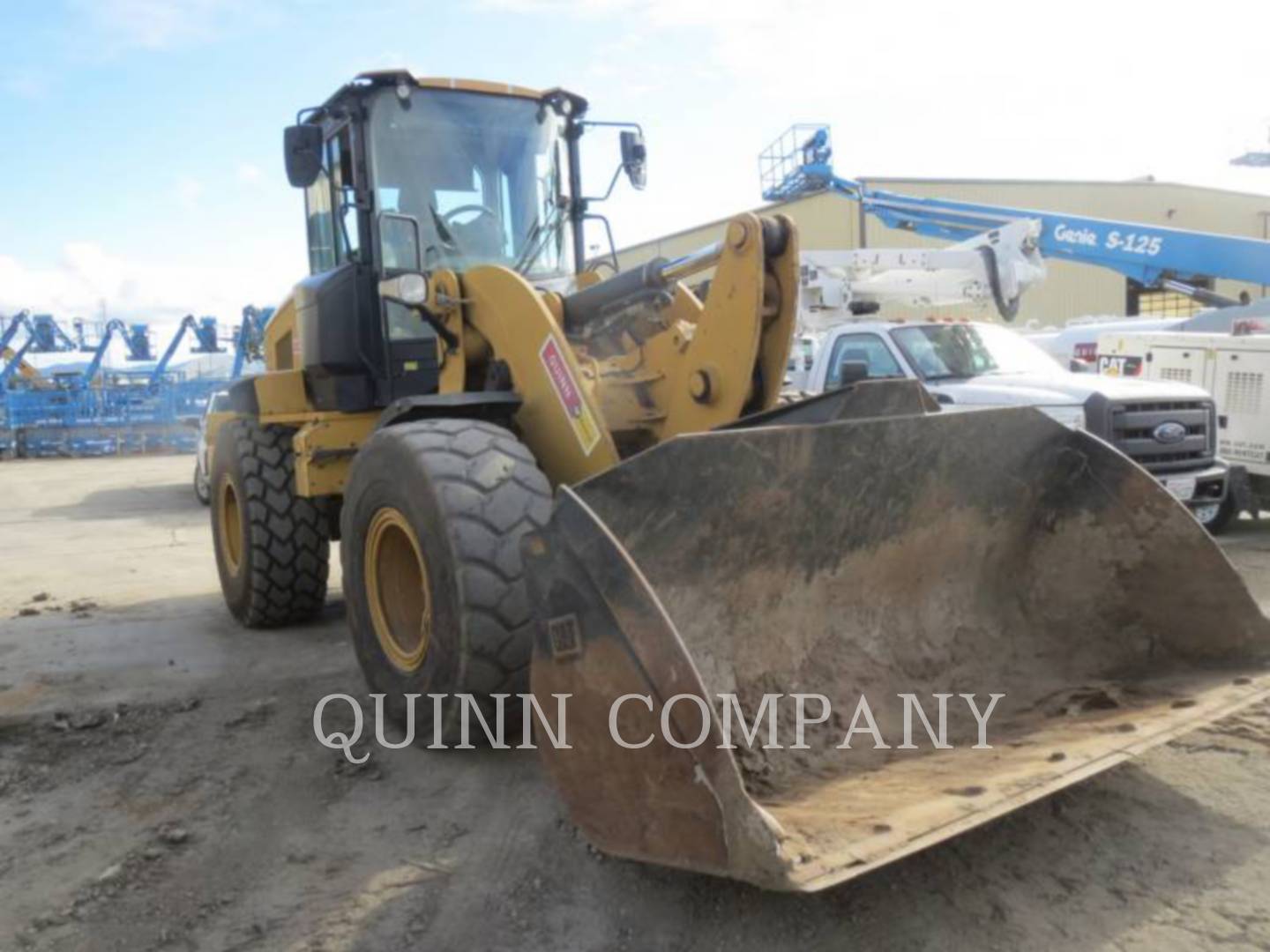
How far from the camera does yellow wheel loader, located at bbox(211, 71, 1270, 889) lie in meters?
2.68

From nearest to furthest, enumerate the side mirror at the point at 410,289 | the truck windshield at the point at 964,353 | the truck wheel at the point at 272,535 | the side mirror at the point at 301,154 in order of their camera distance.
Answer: the side mirror at the point at 410,289
the side mirror at the point at 301,154
the truck wheel at the point at 272,535
the truck windshield at the point at 964,353

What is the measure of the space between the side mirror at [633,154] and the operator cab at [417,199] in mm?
20

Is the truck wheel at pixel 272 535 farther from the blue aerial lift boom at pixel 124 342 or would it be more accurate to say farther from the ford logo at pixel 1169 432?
the blue aerial lift boom at pixel 124 342

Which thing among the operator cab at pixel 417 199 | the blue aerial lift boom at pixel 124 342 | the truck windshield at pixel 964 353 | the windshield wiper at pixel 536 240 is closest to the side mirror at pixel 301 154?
the operator cab at pixel 417 199

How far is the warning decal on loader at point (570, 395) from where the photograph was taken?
4.12 meters

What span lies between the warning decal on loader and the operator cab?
2.85 ft

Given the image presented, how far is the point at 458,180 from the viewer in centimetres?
533

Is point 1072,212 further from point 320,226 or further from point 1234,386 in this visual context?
point 320,226

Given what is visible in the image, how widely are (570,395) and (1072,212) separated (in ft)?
97.1

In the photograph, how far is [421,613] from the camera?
434 cm

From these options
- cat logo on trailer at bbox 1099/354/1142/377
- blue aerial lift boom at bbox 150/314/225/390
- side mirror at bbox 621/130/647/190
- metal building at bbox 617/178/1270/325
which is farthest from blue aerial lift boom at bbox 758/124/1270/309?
blue aerial lift boom at bbox 150/314/225/390

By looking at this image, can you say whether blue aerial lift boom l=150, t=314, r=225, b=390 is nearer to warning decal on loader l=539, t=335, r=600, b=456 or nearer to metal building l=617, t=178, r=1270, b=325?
metal building l=617, t=178, r=1270, b=325

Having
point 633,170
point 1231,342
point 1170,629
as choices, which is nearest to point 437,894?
point 1170,629

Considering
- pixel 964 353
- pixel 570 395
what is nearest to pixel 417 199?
pixel 570 395
